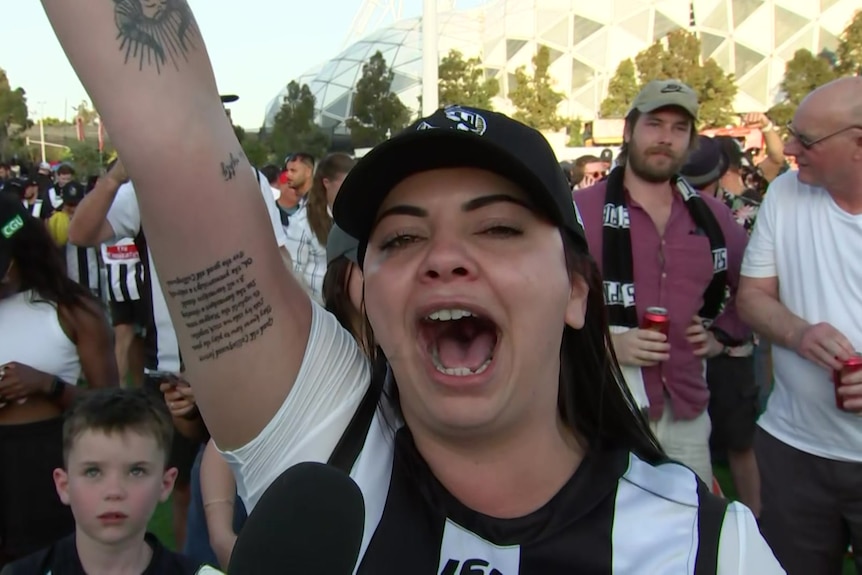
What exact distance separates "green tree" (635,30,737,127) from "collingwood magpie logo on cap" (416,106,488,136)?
2974 cm

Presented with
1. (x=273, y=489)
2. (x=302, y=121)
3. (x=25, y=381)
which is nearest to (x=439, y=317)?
(x=273, y=489)

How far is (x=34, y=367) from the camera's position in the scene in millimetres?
3117

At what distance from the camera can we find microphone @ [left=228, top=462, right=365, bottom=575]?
1.01 metres

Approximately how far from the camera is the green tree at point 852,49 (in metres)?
24.7

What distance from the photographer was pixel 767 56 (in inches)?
1997

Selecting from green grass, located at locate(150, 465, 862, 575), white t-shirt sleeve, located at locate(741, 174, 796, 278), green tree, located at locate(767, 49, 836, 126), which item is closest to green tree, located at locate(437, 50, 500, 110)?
green tree, located at locate(767, 49, 836, 126)

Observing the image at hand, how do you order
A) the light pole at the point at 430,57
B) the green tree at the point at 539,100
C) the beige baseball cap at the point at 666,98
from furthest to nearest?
the green tree at the point at 539,100 < the light pole at the point at 430,57 < the beige baseball cap at the point at 666,98

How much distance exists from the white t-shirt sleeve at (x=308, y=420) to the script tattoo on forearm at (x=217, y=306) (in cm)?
13

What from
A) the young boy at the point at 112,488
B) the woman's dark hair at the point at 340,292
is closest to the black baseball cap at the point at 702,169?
the woman's dark hair at the point at 340,292

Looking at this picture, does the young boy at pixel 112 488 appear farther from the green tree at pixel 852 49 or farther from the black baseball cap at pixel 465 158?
the green tree at pixel 852 49

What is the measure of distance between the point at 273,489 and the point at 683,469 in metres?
0.78

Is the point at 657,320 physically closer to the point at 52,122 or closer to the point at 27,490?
the point at 27,490

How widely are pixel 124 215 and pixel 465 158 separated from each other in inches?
129

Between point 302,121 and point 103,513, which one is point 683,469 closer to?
point 103,513
